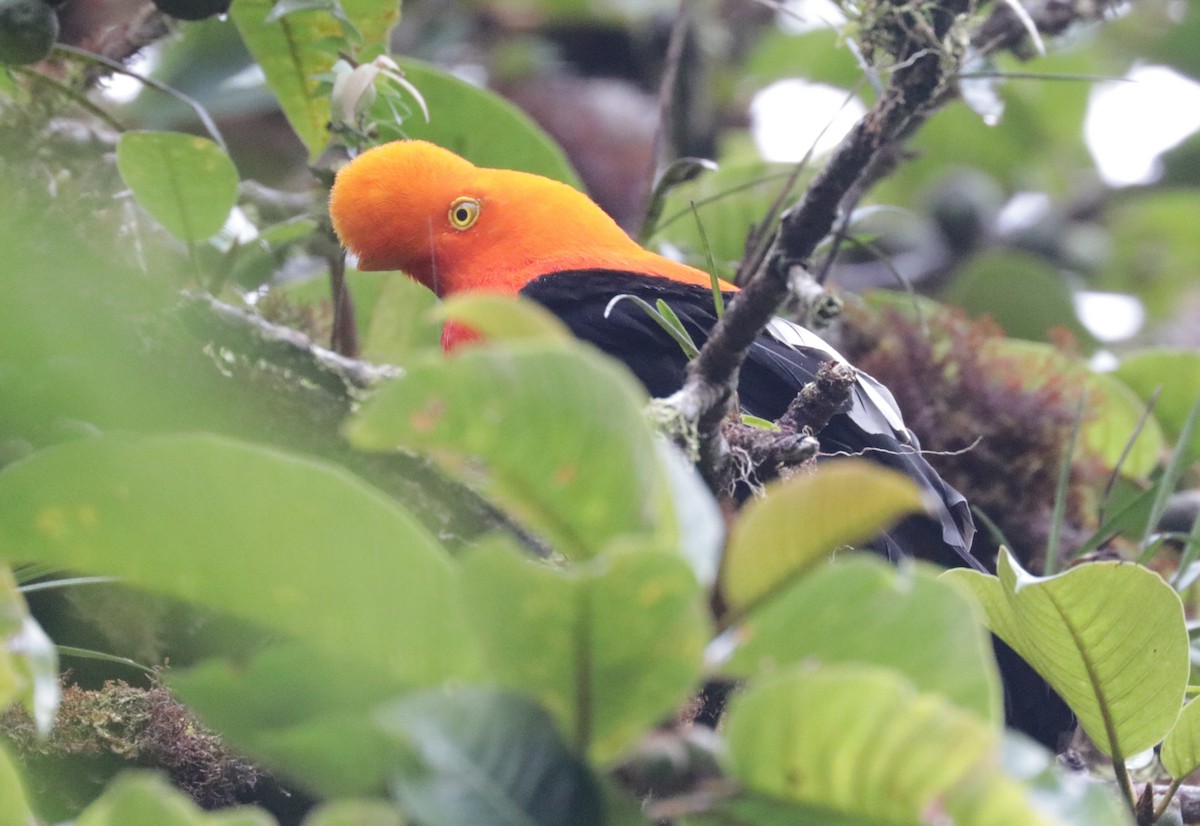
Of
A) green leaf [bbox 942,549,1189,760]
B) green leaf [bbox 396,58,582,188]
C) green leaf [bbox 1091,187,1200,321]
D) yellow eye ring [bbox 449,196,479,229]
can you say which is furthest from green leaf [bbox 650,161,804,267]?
green leaf [bbox 1091,187,1200,321]

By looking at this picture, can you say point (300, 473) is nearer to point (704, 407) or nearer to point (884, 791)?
point (884, 791)

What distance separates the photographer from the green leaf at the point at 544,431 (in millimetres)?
898

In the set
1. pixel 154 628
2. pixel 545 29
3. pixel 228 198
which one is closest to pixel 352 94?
pixel 228 198

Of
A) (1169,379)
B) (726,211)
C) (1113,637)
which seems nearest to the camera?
(1113,637)

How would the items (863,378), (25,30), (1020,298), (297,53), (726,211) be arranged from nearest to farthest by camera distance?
(25,30)
(863,378)
(297,53)
(726,211)
(1020,298)

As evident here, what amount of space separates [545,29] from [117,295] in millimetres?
4783

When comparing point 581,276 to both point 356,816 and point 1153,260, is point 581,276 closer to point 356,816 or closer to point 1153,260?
point 356,816

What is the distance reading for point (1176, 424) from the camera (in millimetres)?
3420

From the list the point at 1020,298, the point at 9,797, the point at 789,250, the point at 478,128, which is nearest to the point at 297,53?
the point at 478,128

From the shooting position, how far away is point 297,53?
8.45 ft

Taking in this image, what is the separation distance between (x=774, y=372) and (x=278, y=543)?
1.51 metres

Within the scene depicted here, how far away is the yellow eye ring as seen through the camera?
2.85m

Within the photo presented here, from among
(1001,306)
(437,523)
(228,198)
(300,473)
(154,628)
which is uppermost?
(300,473)

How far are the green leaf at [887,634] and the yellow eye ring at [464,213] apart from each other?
2.03 m
